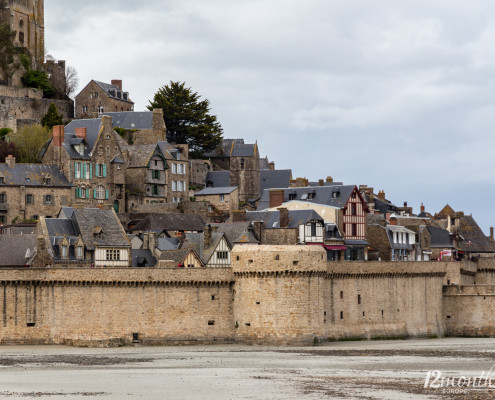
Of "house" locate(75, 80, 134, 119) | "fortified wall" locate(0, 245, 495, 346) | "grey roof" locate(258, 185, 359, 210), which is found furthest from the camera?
"house" locate(75, 80, 134, 119)

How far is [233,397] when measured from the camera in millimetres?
39531

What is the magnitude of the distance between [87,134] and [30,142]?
420 cm

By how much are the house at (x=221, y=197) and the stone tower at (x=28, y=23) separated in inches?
919

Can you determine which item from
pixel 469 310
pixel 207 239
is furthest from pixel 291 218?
pixel 469 310

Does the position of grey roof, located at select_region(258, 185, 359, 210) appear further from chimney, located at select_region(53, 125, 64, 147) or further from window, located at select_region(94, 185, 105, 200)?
chimney, located at select_region(53, 125, 64, 147)

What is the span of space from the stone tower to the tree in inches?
537

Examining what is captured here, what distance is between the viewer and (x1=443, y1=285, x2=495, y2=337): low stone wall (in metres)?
67.2

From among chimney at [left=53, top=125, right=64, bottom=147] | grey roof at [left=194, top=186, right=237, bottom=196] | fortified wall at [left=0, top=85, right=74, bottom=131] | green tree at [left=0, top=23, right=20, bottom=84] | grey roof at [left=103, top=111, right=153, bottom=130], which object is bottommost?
grey roof at [left=194, top=186, right=237, bottom=196]

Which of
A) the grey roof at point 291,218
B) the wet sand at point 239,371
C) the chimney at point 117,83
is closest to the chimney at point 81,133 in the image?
the grey roof at point 291,218

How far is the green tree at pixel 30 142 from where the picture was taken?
78688 millimetres

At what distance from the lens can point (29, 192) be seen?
72750 mm

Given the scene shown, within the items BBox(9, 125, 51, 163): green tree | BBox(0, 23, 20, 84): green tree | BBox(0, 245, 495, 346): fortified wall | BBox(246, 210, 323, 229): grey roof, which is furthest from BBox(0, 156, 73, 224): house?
BBox(0, 23, 20, 84): green tree

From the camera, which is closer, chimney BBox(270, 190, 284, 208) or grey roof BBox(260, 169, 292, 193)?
chimney BBox(270, 190, 284, 208)

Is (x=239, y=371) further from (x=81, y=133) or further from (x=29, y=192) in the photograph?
(x=81, y=133)
